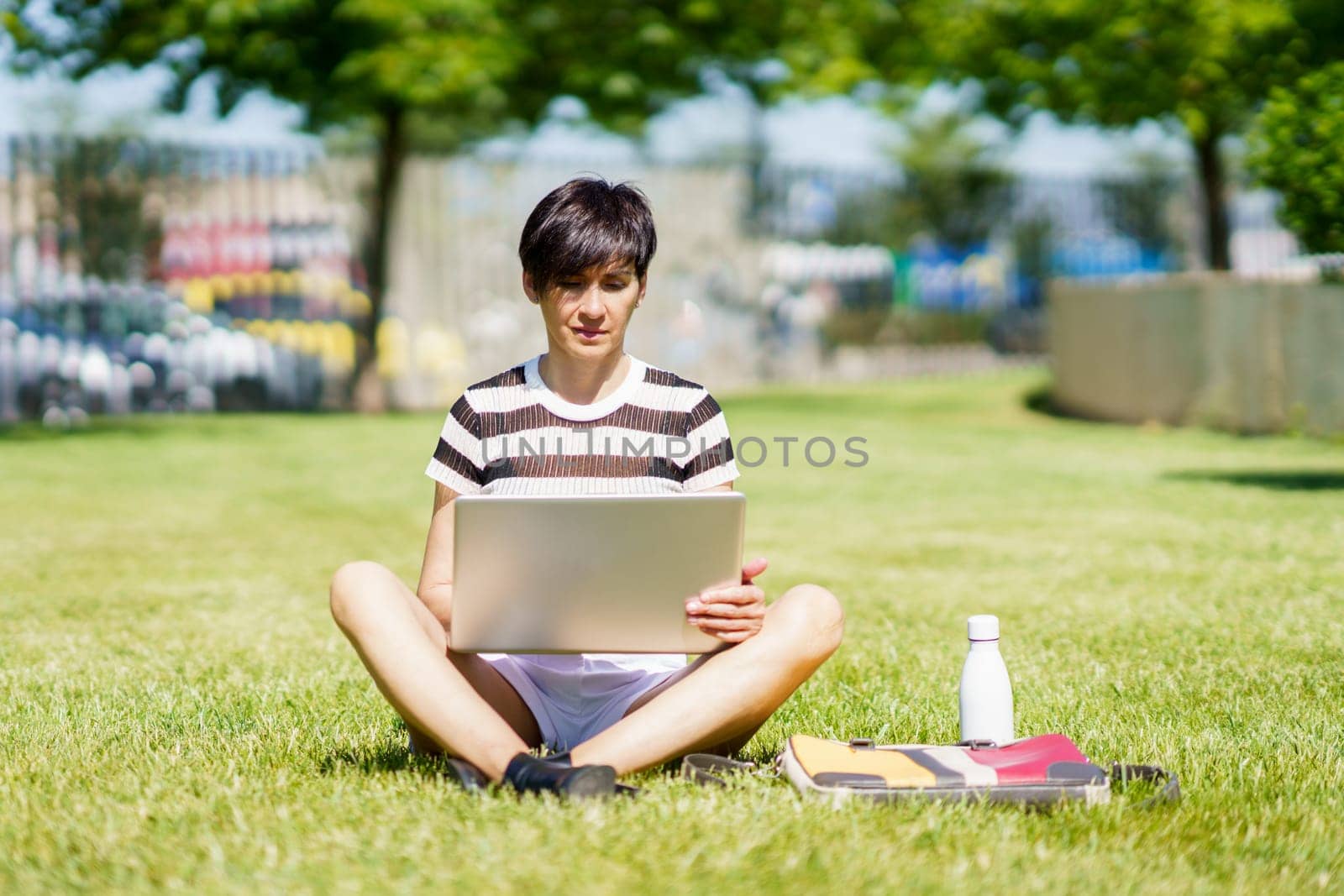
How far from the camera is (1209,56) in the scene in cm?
1852

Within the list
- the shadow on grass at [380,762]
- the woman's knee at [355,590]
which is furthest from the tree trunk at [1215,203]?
the woman's knee at [355,590]

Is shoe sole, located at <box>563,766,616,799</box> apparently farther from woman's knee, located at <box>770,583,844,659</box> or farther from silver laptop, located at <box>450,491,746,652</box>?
woman's knee, located at <box>770,583,844,659</box>

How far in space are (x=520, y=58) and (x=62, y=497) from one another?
9107 millimetres

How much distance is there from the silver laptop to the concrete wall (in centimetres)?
1129

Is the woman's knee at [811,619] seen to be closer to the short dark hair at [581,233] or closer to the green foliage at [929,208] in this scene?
the short dark hair at [581,233]

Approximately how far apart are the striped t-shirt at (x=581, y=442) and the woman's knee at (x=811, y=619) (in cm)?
35

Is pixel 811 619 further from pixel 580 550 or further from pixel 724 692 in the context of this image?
pixel 580 550

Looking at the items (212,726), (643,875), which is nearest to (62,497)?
(212,726)

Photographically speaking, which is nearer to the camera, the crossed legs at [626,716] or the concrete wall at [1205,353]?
the crossed legs at [626,716]

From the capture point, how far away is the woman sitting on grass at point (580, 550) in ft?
11.4

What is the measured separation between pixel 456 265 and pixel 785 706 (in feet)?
55.9

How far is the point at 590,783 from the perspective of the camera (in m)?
3.26

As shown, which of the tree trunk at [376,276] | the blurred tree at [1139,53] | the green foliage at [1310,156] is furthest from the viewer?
the tree trunk at [376,276]

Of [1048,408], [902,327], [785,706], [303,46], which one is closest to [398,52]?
[303,46]
